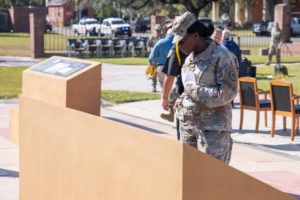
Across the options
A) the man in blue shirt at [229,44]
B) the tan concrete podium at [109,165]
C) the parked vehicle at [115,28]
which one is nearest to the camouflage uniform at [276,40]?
the man in blue shirt at [229,44]

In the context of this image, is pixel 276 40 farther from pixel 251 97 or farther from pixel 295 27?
pixel 295 27

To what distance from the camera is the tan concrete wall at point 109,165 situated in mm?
3586

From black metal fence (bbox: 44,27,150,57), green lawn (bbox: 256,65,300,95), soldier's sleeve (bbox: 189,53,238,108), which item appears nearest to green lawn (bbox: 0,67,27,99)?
green lawn (bbox: 256,65,300,95)

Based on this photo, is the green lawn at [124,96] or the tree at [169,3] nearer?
the green lawn at [124,96]

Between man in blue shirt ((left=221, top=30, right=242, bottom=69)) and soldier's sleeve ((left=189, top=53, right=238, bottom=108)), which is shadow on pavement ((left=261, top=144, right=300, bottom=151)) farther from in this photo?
soldier's sleeve ((left=189, top=53, right=238, bottom=108))

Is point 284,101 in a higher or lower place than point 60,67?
lower

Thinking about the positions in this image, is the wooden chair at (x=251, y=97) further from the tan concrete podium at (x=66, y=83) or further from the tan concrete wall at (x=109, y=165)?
the tan concrete wall at (x=109, y=165)

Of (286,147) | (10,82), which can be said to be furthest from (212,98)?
(10,82)

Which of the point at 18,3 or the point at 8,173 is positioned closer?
the point at 8,173

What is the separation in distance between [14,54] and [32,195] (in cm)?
2790

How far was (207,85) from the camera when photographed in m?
4.94

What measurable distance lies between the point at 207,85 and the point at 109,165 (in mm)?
1152

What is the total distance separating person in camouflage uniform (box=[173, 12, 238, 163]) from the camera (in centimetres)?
486

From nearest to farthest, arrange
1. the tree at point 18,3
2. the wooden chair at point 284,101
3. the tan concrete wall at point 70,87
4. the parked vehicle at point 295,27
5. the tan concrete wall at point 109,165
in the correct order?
the tan concrete wall at point 109,165 → the tan concrete wall at point 70,87 → the wooden chair at point 284,101 → the parked vehicle at point 295,27 → the tree at point 18,3
